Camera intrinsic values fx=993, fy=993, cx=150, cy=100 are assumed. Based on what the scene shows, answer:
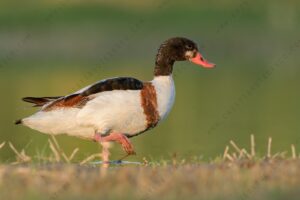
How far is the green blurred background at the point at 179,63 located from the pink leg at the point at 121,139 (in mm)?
5733

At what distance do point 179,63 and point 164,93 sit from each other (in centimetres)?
2447

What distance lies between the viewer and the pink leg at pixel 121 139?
29.8 feet

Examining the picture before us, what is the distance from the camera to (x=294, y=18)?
4041 cm

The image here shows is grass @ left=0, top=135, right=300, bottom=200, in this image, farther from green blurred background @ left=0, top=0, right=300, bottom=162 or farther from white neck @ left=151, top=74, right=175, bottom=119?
green blurred background @ left=0, top=0, right=300, bottom=162

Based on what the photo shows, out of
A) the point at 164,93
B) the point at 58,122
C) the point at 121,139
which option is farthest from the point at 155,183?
the point at 164,93

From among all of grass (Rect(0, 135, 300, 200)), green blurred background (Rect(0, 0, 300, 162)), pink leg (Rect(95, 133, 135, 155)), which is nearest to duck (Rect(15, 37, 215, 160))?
pink leg (Rect(95, 133, 135, 155))

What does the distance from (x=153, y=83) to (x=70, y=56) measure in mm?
27196

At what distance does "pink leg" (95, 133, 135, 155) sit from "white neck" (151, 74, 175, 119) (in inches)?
22.8

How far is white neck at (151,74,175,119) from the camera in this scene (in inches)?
380

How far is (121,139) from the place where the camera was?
30.2 feet

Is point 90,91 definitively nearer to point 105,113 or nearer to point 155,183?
point 105,113

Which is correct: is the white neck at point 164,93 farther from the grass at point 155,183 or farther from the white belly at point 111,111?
the grass at point 155,183

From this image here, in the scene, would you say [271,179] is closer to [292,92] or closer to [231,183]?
[231,183]

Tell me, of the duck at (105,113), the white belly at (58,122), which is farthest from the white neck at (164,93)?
the white belly at (58,122)
